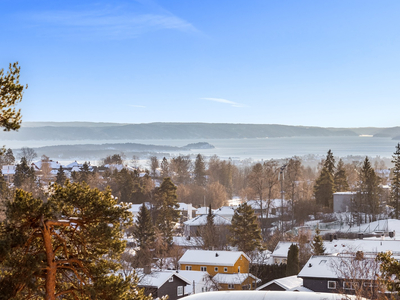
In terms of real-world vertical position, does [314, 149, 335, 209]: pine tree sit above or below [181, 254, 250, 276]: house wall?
above

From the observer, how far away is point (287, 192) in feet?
225

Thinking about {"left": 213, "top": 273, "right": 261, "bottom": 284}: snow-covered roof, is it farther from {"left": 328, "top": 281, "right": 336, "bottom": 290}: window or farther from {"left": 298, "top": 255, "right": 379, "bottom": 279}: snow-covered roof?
{"left": 328, "top": 281, "right": 336, "bottom": 290}: window

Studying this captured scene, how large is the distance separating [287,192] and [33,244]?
62.8 metres

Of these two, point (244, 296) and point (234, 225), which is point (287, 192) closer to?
point (234, 225)

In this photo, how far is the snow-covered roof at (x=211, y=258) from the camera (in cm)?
3138

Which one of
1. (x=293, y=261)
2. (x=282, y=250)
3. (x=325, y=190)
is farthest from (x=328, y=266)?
(x=325, y=190)

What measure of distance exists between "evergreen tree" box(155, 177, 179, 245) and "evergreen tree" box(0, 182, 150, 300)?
118 feet

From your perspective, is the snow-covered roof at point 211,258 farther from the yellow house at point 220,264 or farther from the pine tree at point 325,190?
the pine tree at point 325,190

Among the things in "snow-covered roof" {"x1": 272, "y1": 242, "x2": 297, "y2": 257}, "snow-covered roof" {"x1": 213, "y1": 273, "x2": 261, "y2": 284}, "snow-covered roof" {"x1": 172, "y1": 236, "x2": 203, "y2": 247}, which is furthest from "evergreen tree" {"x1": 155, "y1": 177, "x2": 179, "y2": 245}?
"snow-covered roof" {"x1": 213, "y1": 273, "x2": 261, "y2": 284}

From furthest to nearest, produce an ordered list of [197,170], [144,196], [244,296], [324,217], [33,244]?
[197,170] → [144,196] → [324,217] → [244,296] → [33,244]

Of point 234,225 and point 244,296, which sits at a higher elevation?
point 244,296

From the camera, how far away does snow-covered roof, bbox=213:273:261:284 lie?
28688 mm

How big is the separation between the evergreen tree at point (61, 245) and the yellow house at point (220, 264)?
22198 millimetres

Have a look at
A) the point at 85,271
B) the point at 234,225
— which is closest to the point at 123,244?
the point at 85,271
